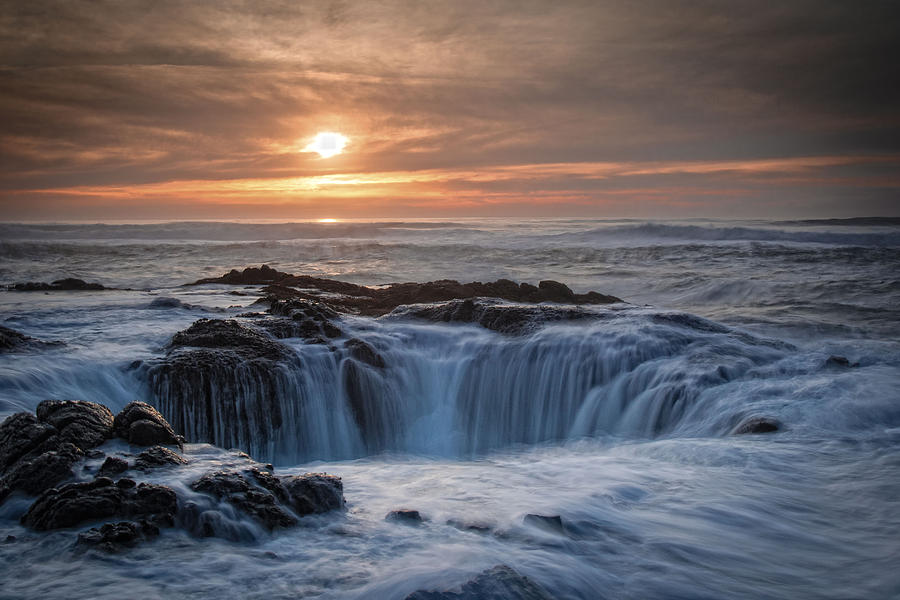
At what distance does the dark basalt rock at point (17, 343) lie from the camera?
27.2ft

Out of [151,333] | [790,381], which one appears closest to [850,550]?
[790,381]

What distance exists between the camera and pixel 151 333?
1014cm

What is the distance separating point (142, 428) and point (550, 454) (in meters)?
4.82

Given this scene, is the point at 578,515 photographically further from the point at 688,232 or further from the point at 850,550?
the point at 688,232

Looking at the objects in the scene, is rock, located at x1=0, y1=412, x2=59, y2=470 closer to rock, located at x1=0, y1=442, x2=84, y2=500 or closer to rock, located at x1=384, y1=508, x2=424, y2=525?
rock, located at x1=0, y1=442, x2=84, y2=500

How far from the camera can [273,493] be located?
15.6 ft

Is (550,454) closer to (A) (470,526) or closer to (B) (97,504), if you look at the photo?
(A) (470,526)

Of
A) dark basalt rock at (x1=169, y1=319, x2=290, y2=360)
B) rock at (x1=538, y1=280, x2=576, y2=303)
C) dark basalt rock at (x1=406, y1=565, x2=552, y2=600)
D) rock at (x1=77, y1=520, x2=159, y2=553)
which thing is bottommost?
dark basalt rock at (x1=406, y1=565, x2=552, y2=600)

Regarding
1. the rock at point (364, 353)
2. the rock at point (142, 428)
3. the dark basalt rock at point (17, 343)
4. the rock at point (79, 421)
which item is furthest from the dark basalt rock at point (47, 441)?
the rock at point (364, 353)

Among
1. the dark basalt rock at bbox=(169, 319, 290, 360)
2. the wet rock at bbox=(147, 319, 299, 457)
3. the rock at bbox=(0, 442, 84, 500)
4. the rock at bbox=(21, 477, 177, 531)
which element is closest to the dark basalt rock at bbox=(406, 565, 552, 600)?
the rock at bbox=(21, 477, 177, 531)

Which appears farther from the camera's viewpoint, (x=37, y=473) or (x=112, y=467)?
(x=112, y=467)

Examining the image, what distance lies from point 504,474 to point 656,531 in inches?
82.8

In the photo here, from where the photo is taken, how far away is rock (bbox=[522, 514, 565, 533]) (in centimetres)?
486

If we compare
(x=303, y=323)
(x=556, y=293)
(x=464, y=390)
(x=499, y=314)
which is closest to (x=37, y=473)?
(x=303, y=323)
